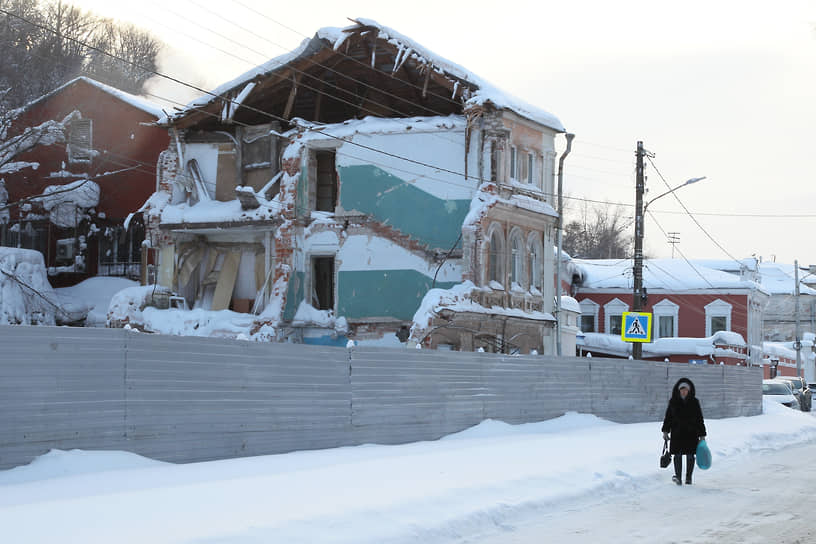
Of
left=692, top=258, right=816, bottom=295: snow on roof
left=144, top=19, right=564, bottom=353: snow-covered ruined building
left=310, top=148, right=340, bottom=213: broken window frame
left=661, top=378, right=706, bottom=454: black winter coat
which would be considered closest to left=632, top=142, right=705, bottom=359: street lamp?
left=144, top=19, right=564, bottom=353: snow-covered ruined building

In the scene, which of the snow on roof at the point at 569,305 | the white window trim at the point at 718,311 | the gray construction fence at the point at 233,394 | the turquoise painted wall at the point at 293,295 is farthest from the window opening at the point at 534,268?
the white window trim at the point at 718,311

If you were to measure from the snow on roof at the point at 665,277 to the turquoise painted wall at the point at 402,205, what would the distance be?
30402 mm

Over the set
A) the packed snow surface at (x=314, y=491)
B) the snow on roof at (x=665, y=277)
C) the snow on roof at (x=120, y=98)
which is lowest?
the packed snow surface at (x=314, y=491)

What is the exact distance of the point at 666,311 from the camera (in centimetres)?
6562

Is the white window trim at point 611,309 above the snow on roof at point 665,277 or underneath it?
underneath

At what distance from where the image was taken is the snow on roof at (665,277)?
64938 mm

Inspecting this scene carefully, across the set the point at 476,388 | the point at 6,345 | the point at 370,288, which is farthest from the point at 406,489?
the point at 370,288

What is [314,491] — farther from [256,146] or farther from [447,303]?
[256,146]

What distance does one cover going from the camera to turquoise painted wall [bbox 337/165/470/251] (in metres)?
37.2

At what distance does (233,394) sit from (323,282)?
22481 millimetres

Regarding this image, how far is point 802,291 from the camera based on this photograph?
308ft

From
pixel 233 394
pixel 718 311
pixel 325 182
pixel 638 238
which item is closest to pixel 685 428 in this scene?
pixel 233 394

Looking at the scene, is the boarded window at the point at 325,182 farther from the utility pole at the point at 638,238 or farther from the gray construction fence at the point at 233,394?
the gray construction fence at the point at 233,394

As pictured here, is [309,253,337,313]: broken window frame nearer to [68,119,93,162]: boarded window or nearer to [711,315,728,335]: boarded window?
[68,119,93,162]: boarded window
